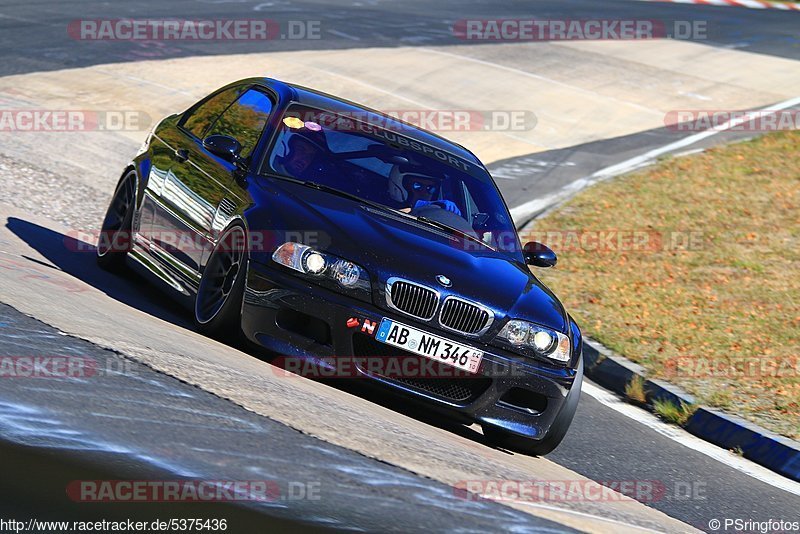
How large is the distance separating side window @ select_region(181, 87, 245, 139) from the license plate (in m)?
2.65

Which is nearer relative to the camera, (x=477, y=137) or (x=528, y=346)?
(x=528, y=346)

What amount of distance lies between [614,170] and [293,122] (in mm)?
9849

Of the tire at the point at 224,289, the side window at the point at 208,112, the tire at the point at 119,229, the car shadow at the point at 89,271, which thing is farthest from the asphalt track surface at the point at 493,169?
the side window at the point at 208,112

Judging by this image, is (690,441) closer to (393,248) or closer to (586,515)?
(393,248)

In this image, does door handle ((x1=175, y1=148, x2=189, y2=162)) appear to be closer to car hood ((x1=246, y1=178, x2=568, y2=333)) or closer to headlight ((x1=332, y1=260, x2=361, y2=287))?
car hood ((x1=246, y1=178, x2=568, y2=333))

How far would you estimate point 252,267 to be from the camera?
20.4ft

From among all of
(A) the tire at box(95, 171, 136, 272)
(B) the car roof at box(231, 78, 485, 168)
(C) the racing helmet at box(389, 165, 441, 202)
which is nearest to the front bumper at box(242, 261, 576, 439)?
(C) the racing helmet at box(389, 165, 441, 202)

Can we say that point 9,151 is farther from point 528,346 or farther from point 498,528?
point 498,528

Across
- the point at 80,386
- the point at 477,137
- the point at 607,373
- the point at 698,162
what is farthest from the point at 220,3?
the point at 80,386

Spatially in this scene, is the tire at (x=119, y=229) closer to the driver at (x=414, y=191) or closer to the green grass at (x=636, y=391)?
the driver at (x=414, y=191)

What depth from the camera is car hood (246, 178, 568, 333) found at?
20.3 ft

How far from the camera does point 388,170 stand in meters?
7.33

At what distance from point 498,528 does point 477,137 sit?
544 inches

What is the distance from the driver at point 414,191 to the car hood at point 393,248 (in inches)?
11.2
